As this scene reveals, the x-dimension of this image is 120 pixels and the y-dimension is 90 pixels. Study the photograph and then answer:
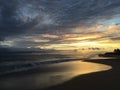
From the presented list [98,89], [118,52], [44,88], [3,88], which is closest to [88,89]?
[98,89]

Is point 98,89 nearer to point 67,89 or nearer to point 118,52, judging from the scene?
point 67,89

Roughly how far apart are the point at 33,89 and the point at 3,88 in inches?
83.7

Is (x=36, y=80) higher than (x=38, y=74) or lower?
lower

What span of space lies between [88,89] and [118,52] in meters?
63.8

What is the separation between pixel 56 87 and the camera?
42.7ft

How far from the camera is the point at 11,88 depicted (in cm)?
1300

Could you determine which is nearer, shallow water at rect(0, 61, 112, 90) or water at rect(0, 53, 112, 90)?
shallow water at rect(0, 61, 112, 90)

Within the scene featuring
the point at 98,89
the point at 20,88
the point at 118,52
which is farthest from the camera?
the point at 118,52

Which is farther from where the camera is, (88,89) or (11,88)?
(11,88)

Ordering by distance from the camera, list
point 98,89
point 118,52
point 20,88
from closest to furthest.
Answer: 1. point 98,89
2. point 20,88
3. point 118,52

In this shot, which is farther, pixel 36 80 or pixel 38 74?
pixel 38 74

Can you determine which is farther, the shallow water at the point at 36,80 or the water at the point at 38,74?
the water at the point at 38,74

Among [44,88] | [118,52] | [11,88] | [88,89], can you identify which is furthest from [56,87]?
[118,52]

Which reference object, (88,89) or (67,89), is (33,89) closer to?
(67,89)
